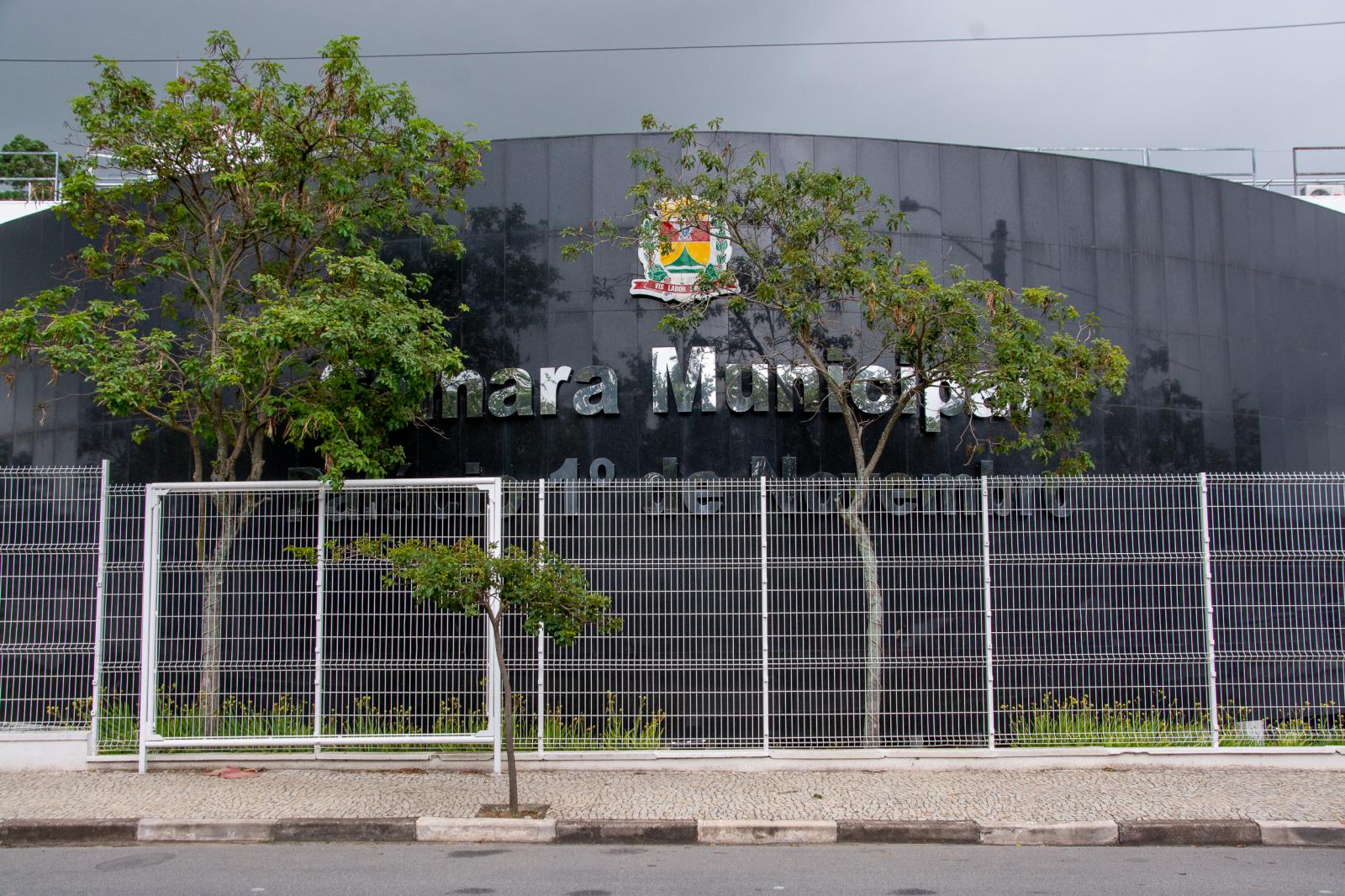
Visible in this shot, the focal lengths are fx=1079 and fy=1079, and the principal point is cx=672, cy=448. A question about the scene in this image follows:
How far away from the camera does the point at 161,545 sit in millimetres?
10172

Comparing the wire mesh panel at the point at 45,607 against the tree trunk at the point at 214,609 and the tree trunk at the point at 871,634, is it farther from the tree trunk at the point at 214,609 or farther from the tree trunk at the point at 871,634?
the tree trunk at the point at 871,634

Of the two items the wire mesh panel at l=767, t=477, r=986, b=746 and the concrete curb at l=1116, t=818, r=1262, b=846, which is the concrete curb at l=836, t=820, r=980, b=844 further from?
the wire mesh panel at l=767, t=477, r=986, b=746

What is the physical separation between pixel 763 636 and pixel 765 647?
97 mm

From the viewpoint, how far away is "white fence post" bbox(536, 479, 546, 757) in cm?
956

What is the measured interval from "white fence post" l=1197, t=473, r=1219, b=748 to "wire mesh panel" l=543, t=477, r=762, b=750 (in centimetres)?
405

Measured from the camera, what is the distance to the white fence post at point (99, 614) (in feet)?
31.5

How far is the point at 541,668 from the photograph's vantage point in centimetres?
958

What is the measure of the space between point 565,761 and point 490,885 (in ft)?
9.70

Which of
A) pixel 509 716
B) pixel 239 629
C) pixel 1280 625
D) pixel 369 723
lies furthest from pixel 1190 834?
pixel 239 629

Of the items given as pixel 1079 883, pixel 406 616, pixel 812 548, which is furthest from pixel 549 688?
pixel 1079 883

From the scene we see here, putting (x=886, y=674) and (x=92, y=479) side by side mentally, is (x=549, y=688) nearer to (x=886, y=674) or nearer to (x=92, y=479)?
(x=886, y=674)

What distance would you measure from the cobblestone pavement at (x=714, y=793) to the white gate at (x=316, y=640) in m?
0.44

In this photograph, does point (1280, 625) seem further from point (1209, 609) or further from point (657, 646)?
point (657, 646)

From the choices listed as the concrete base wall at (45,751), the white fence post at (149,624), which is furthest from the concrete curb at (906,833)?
the concrete base wall at (45,751)
